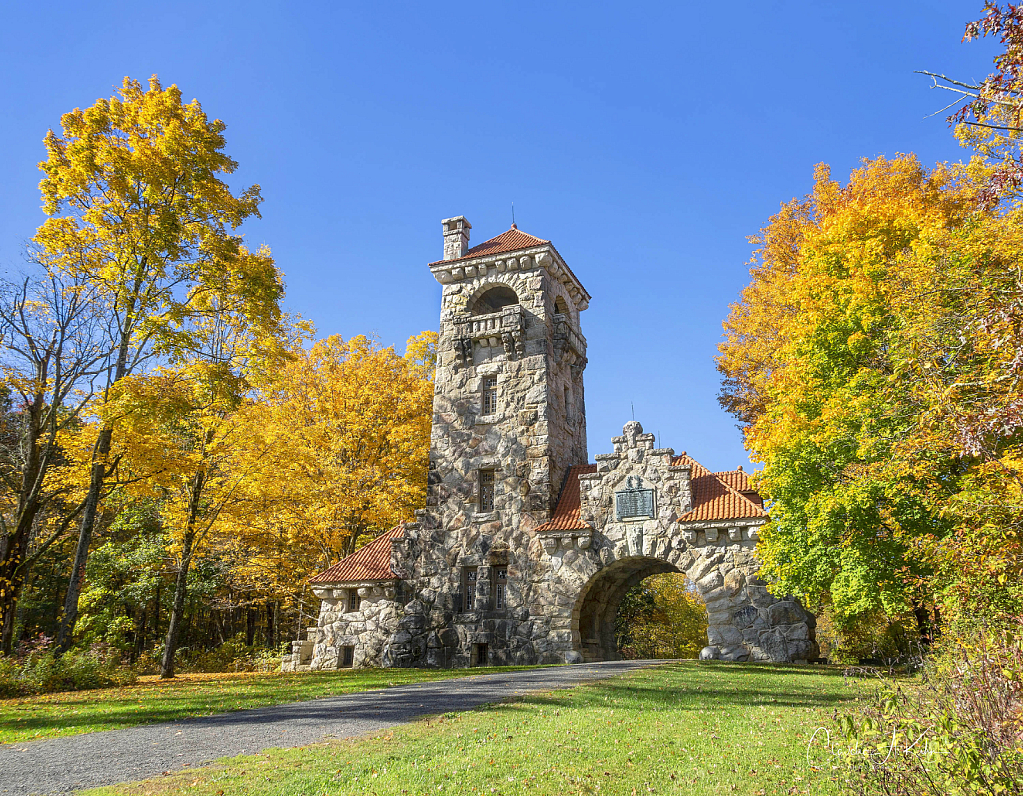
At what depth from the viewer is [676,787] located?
18.0 feet

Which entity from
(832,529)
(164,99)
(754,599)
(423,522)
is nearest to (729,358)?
(754,599)

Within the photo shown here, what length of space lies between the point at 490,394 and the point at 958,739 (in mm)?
20899

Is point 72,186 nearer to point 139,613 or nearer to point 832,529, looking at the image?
point 832,529

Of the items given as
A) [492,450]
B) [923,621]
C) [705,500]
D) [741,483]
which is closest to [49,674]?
[492,450]

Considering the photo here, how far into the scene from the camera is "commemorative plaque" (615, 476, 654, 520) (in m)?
20.9

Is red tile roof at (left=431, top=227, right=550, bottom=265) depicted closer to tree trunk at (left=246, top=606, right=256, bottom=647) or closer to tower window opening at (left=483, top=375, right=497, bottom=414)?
tower window opening at (left=483, top=375, right=497, bottom=414)

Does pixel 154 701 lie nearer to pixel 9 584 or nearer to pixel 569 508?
pixel 9 584

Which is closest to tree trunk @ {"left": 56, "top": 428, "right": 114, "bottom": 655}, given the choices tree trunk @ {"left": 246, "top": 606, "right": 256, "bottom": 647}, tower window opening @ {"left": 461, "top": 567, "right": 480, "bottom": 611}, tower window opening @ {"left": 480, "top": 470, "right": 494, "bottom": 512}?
tower window opening @ {"left": 461, "top": 567, "right": 480, "bottom": 611}

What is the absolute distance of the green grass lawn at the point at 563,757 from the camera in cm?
547

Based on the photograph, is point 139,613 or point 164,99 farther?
point 139,613

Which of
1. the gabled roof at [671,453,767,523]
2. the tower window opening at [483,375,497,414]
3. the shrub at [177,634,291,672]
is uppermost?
the tower window opening at [483,375,497,414]

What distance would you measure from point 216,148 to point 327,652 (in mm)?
15957

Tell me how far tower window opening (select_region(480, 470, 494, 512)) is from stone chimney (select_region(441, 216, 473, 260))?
860cm

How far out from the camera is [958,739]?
3910mm
